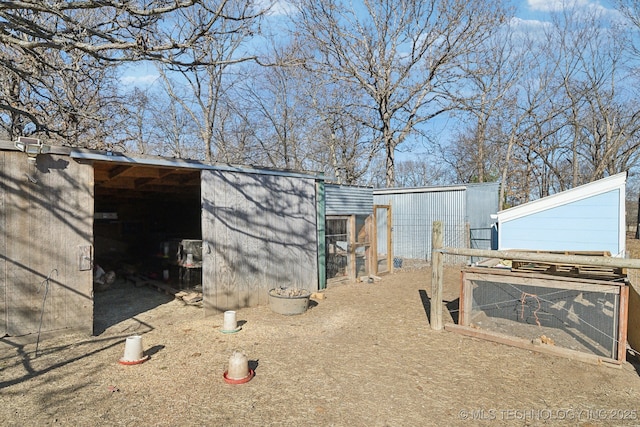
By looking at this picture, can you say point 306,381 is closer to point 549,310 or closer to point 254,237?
point 254,237

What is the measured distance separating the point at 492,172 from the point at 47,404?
2682 centimetres

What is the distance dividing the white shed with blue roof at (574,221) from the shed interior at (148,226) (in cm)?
856

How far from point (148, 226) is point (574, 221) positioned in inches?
530

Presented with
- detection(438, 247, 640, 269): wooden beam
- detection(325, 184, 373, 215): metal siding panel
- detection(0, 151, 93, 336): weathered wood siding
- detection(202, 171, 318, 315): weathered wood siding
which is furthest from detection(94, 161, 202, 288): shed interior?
detection(438, 247, 640, 269): wooden beam

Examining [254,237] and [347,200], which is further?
[347,200]

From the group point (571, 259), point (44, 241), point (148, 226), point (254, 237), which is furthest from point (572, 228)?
point (148, 226)

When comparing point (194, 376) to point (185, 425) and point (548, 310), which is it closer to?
point (185, 425)

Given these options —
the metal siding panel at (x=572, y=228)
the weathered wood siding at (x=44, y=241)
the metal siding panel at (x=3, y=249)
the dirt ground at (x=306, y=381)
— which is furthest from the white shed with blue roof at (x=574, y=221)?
the metal siding panel at (x=3, y=249)

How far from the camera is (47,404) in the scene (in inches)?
134

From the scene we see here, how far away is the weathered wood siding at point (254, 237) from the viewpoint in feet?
21.9

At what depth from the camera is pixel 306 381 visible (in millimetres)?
4027

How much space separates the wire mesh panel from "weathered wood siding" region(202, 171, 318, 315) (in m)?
3.82

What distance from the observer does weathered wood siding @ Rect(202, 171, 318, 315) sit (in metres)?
6.68

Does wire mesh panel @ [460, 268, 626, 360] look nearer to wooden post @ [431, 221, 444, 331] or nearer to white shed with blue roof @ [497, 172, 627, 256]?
wooden post @ [431, 221, 444, 331]
